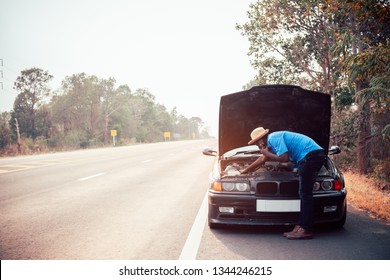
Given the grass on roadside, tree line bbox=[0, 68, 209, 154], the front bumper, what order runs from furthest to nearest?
tree line bbox=[0, 68, 209, 154] → the grass on roadside → the front bumper

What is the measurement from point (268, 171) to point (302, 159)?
31.1 inches

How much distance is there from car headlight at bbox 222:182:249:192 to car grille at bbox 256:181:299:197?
160mm

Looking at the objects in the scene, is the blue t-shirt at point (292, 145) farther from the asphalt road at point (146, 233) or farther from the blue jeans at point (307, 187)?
the asphalt road at point (146, 233)

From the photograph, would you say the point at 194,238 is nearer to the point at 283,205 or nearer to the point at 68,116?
the point at 283,205

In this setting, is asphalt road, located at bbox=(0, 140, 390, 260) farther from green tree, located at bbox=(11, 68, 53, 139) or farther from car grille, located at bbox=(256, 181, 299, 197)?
green tree, located at bbox=(11, 68, 53, 139)

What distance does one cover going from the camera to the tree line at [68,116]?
37781 millimetres

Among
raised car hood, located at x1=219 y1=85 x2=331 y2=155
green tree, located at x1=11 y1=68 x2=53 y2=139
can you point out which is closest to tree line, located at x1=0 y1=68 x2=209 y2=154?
green tree, located at x1=11 y1=68 x2=53 y2=139

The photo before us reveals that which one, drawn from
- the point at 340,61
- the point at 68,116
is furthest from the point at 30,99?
the point at 340,61

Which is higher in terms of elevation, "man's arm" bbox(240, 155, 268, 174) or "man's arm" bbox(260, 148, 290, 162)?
"man's arm" bbox(260, 148, 290, 162)

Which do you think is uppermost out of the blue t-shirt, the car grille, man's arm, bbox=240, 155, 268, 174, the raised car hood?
the raised car hood

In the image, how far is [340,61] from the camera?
738 cm

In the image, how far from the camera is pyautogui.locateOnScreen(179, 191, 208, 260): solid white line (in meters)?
3.60
